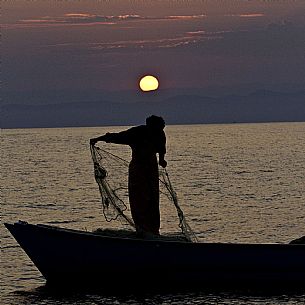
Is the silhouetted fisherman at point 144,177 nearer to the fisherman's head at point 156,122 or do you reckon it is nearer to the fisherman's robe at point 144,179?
the fisherman's robe at point 144,179

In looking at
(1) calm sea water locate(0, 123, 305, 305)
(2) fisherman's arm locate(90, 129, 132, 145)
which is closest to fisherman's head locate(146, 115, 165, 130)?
(2) fisherman's arm locate(90, 129, 132, 145)

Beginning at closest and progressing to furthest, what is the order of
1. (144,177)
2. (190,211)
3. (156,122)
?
(156,122) → (144,177) → (190,211)

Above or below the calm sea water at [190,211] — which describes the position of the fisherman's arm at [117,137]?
above

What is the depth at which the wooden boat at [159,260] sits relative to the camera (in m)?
15.3

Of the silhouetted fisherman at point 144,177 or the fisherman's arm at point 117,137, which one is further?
the silhouetted fisherman at point 144,177

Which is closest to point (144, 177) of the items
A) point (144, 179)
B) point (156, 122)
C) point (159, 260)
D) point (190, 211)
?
point (144, 179)

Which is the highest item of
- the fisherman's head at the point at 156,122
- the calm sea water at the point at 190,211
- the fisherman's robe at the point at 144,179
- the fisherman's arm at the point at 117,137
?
the fisherman's head at the point at 156,122

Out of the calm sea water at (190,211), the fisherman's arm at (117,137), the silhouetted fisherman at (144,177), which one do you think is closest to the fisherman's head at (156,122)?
the silhouetted fisherman at (144,177)

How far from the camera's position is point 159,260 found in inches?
608

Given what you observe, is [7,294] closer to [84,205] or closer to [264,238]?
[264,238]

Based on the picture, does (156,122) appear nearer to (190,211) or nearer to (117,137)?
(117,137)

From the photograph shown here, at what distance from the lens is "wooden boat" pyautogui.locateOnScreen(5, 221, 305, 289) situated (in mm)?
15273

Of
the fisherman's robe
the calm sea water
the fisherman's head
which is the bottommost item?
the calm sea water

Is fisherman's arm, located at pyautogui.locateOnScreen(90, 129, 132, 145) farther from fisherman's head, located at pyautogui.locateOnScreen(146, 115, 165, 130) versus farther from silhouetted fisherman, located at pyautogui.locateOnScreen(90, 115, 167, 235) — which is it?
fisherman's head, located at pyautogui.locateOnScreen(146, 115, 165, 130)
